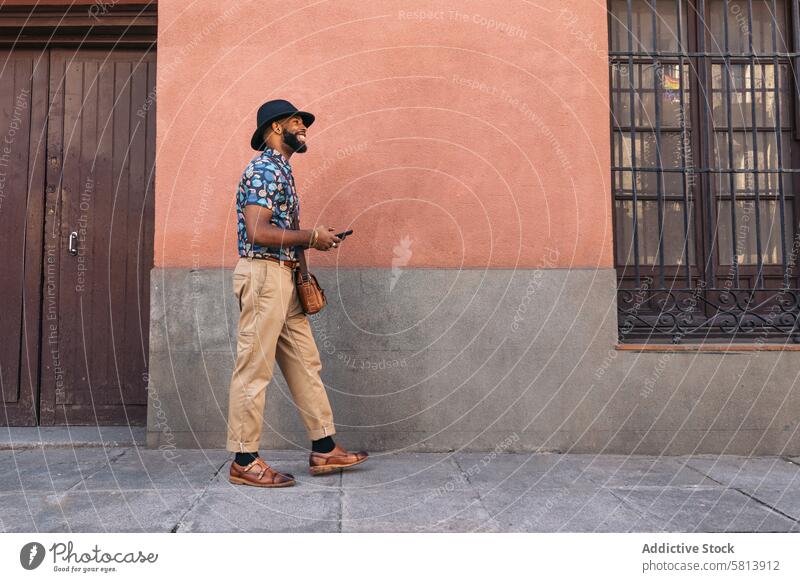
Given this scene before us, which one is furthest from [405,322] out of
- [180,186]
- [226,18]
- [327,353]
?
[226,18]

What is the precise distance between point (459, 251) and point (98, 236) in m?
2.88

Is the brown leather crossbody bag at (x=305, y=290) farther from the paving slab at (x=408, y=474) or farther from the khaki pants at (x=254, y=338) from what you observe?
the paving slab at (x=408, y=474)

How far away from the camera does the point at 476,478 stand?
12.2 ft

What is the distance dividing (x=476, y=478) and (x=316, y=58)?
10.1 feet

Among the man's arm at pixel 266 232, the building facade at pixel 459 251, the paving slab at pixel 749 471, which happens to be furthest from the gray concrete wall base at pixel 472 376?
the man's arm at pixel 266 232

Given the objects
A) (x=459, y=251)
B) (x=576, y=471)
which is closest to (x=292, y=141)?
(x=459, y=251)

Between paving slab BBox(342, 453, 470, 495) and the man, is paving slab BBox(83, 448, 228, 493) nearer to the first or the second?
the man

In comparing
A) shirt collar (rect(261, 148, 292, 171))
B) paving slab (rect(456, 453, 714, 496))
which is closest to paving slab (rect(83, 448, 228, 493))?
paving slab (rect(456, 453, 714, 496))

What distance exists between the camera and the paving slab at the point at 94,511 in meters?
2.84

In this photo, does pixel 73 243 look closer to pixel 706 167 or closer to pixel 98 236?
pixel 98 236

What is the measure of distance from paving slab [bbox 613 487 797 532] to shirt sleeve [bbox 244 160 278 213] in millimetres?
2476

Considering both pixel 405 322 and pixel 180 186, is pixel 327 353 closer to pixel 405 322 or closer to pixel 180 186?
pixel 405 322

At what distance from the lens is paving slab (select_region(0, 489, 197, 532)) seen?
2.84 m

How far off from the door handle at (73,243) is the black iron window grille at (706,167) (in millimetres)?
4215
